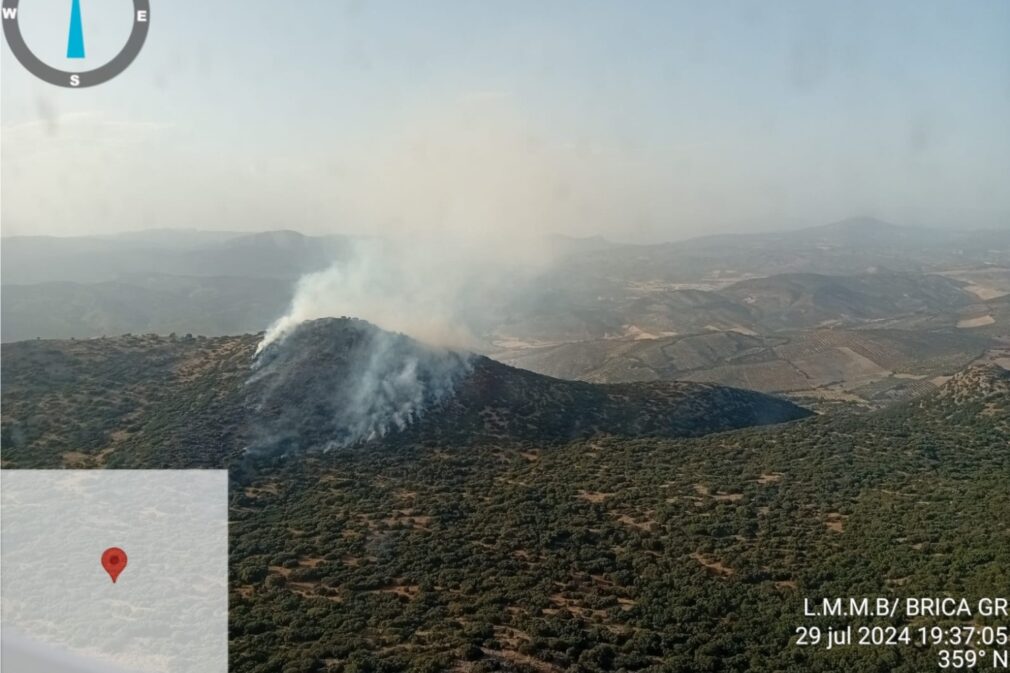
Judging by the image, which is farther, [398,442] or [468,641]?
[398,442]

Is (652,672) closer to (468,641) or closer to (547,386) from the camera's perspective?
(468,641)

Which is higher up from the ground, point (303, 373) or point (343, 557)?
point (303, 373)

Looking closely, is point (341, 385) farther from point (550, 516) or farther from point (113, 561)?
point (550, 516)

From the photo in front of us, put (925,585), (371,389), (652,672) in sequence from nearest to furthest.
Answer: (652,672)
(925,585)
(371,389)

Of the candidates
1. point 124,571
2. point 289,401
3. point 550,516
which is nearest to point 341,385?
point 289,401

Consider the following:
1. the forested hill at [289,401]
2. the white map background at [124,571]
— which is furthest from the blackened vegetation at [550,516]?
the white map background at [124,571]

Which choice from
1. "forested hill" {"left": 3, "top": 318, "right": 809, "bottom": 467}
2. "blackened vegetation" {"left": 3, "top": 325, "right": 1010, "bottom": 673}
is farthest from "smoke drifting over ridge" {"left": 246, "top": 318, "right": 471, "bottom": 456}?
"blackened vegetation" {"left": 3, "top": 325, "right": 1010, "bottom": 673}

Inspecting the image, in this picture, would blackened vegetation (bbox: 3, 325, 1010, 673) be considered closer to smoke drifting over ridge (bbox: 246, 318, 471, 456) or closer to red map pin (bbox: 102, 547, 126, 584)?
smoke drifting over ridge (bbox: 246, 318, 471, 456)

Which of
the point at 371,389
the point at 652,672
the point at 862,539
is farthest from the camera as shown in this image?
the point at 371,389

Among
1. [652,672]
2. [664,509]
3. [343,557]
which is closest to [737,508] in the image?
[664,509]
